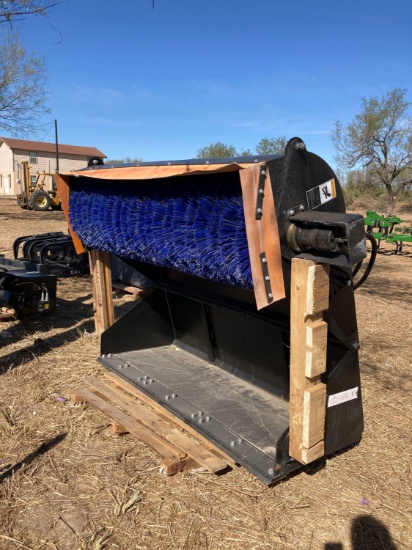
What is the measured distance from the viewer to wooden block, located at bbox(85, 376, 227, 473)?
10.2 feet

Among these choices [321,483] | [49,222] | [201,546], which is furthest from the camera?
[49,222]

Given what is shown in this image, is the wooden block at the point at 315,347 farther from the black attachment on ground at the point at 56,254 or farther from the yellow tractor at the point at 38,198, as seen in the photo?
the yellow tractor at the point at 38,198

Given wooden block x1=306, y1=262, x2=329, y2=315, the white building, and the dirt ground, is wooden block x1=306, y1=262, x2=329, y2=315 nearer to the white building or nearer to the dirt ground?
the dirt ground

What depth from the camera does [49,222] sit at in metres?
19.0

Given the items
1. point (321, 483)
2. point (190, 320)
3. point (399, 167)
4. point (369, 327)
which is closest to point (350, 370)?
point (321, 483)

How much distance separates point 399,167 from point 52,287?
24940 millimetres

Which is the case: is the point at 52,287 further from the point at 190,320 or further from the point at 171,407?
the point at 171,407

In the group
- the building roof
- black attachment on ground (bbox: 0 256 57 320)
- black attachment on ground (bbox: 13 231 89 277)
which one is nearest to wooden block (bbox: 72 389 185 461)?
black attachment on ground (bbox: 0 256 57 320)

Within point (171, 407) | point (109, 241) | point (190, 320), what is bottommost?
point (171, 407)

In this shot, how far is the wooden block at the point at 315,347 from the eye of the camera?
251cm

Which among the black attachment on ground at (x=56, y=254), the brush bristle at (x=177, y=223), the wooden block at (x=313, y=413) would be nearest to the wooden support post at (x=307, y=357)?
the wooden block at (x=313, y=413)

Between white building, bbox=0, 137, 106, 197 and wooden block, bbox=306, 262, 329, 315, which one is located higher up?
white building, bbox=0, 137, 106, 197

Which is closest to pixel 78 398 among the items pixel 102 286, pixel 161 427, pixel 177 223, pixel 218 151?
pixel 161 427

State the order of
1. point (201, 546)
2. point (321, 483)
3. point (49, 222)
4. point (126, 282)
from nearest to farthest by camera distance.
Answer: point (201, 546) → point (321, 483) → point (126, 282) → point (49, 222)
